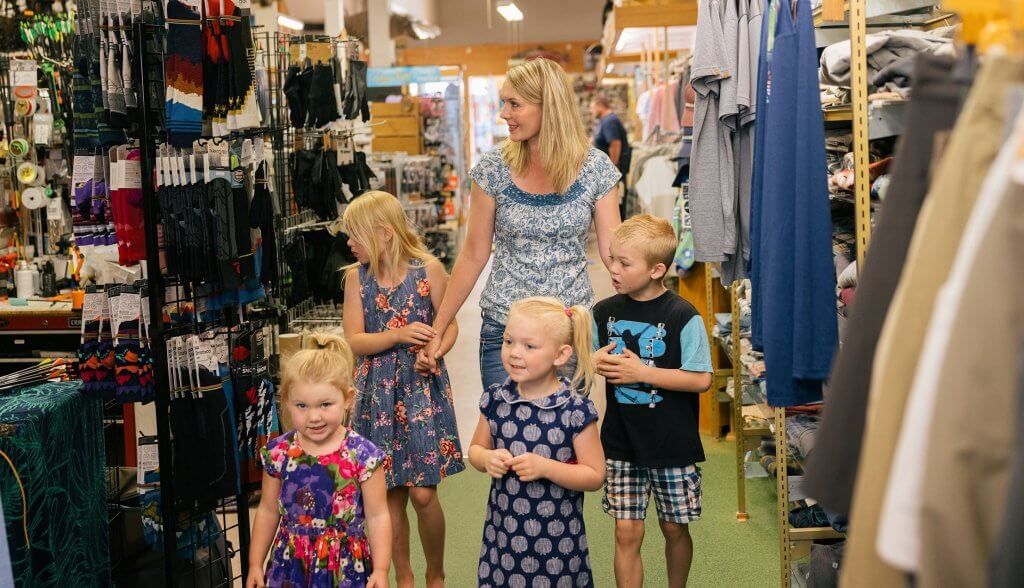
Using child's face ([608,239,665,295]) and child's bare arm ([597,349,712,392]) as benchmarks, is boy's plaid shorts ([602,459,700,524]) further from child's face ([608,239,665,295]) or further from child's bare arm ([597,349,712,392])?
child's face ([608,239,665,295])

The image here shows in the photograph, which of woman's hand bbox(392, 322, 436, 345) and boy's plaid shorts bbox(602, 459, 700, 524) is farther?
woman's hand bbox(392, 322, 436, 345)

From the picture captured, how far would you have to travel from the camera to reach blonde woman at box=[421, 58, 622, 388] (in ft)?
10.5

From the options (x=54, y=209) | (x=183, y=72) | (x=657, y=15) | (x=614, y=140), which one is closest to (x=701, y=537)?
(x=183, y=72)

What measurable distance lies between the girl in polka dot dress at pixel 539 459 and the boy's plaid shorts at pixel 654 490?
0.34 m

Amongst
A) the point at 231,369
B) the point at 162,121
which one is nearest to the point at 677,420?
the point at 231,369

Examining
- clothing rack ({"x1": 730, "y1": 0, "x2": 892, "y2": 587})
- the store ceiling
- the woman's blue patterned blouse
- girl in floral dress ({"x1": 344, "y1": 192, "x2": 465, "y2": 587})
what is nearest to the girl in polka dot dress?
the woman's blue patterned blouse

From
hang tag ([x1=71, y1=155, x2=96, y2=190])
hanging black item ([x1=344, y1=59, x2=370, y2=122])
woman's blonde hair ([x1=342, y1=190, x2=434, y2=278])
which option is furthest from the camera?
hanging black item ([x1=344, y1=59, x2=370, y2=122])

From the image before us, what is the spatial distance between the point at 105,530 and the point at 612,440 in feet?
5.72

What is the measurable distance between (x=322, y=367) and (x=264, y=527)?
45cm

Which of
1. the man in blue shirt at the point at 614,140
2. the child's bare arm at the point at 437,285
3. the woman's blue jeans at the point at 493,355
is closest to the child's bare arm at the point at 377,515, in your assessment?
the woman's blue jeans at the point at 493,355

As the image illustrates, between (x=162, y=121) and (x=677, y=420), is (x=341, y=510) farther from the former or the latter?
(x=162, y=121)

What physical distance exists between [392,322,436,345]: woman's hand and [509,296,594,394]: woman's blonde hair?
67 centimetres

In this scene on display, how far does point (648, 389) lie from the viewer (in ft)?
9.84

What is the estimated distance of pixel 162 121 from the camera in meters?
3.15
